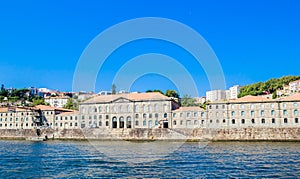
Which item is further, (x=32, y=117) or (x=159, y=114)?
(x=32, y=117)

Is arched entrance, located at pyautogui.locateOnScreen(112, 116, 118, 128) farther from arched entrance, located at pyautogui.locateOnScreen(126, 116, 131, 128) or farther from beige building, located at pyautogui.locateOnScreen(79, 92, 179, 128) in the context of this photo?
arched entrance, located at pyautogui.locateOnScreen(126, 116, 131, 128)

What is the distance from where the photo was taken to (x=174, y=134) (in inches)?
2537

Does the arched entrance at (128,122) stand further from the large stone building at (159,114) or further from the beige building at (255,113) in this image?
the beige building at (255,113)

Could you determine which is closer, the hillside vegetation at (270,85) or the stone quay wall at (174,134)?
the stone quay wall at (174,134)

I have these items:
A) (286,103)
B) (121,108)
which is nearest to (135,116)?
(121,108)

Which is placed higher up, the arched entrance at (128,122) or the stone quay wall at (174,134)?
the arched entrance at (128,122)

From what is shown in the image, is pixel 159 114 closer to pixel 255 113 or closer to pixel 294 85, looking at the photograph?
pixel 255 113

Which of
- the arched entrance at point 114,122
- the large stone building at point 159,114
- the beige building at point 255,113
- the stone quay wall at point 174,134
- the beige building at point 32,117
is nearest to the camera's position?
the stone quay wall at point 174,134

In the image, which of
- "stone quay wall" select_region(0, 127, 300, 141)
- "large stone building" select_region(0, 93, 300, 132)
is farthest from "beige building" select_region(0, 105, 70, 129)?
"stone quay wall" select_region(0, 127, 300, 141)

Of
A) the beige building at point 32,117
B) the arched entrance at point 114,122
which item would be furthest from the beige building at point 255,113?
the beige building at point 32,117

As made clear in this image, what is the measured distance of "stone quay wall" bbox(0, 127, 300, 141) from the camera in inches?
2317

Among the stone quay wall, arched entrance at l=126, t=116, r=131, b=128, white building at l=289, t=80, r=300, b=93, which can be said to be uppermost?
white building at l=289, t=80, r=300, b=93

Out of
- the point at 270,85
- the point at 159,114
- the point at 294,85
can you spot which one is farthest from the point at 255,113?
the point at 270,85

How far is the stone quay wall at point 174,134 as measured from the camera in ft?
193
